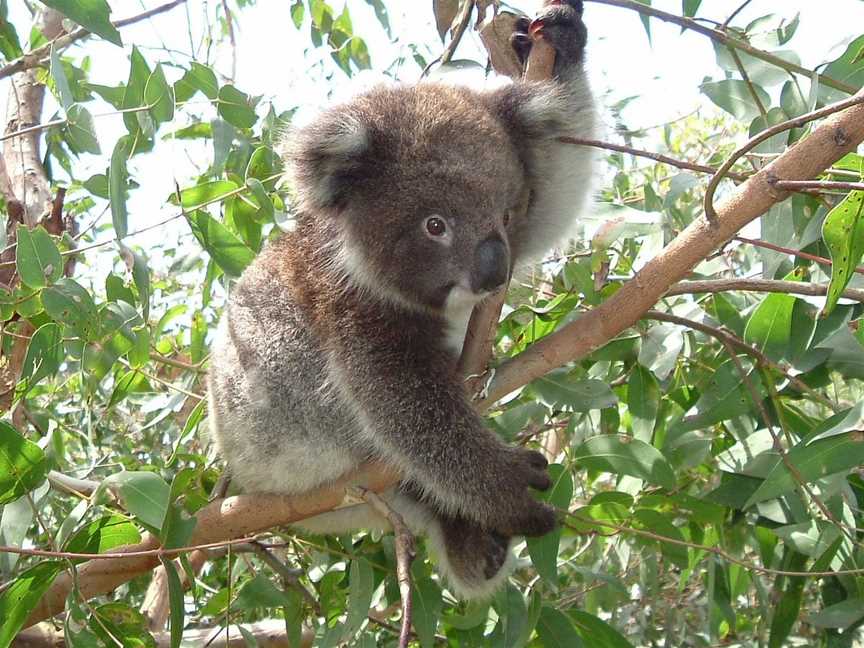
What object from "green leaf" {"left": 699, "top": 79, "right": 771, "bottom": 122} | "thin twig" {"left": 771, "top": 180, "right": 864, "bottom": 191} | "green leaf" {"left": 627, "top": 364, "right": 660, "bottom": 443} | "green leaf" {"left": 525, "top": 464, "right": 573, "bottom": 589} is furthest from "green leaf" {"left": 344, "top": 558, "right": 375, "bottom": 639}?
"green leaf" {"left": 699, "top": 79, "right": 771, "bottom": 122}

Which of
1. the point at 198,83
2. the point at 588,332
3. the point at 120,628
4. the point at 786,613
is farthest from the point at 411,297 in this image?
the point at 786,613

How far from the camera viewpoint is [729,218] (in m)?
1.68

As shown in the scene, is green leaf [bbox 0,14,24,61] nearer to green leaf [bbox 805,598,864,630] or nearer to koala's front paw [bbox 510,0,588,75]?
koala's front paw [bbox 510,0,588,75]

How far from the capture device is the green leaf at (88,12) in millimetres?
1696

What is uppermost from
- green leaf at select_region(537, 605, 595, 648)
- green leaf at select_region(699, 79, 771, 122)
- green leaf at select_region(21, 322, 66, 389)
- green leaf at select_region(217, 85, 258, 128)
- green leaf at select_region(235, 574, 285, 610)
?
green leaf at select_region(217, 85, 258, 128)

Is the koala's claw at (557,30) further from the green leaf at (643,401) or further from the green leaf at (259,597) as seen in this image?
the green leaf at (259,597)

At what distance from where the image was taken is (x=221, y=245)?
7.39ft

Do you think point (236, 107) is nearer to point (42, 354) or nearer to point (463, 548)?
point (42, 354)

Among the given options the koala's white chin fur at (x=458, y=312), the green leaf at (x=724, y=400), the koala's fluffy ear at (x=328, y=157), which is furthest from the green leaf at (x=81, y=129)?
the green leaf at (x=724, y=400)

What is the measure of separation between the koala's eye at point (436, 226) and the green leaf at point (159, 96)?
626 millimetres

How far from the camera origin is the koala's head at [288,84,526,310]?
207 centimetres

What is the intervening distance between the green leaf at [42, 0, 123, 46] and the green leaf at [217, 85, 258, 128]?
594 millimetres

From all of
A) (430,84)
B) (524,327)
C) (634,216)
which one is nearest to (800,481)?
(634,216)

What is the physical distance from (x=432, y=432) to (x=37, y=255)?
3.24 feet
